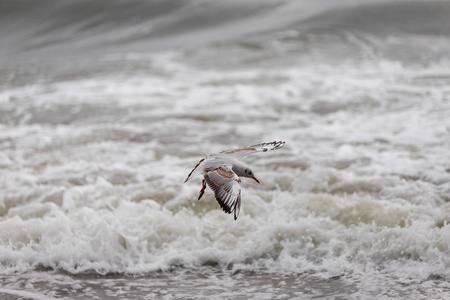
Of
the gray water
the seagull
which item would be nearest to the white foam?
the gray water

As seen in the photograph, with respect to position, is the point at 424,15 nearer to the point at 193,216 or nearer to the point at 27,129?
the point at 27,129

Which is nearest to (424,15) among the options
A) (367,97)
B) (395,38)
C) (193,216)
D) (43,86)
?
(395,38)

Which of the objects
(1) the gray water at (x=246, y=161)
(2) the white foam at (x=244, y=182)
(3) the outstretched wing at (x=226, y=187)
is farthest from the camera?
(2) the white foam at (x=244, y=182)

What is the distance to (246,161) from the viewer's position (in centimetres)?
582

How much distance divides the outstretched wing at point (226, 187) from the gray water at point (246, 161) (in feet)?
2.68

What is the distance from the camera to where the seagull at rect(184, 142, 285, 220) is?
299 centimetres

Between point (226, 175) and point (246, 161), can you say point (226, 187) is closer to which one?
point (226, 175)

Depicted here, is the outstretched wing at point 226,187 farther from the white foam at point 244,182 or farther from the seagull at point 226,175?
the white foam at point 244,182

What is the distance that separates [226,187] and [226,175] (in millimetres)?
104

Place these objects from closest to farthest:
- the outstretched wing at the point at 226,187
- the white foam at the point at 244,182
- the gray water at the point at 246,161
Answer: the outstretched wing at the point at 226,187 < the gray water at the point at 246,161 < the white foam at the point at 244,182

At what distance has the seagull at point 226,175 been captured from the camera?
9.80ft

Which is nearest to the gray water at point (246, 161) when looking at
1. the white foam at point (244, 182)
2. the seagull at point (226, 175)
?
the white foam at point (244, 182)

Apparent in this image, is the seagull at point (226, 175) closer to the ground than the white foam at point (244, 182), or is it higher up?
higher up

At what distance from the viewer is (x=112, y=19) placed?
13.6 metres
